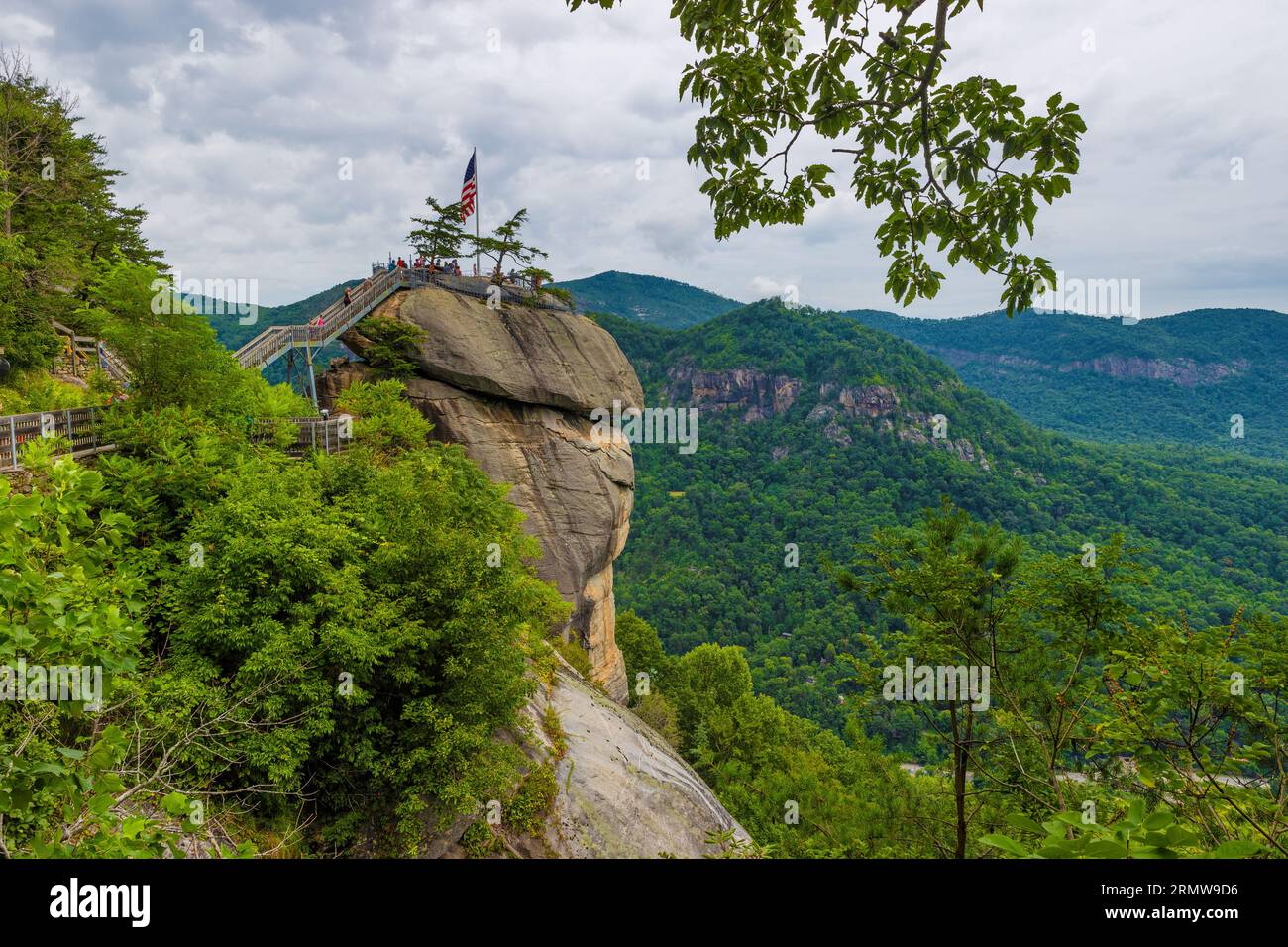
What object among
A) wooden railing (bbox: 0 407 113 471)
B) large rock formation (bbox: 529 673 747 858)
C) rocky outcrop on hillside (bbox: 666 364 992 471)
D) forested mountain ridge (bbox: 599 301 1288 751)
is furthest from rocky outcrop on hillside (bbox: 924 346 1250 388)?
wooden railing (bbox: 0 407 113 471)

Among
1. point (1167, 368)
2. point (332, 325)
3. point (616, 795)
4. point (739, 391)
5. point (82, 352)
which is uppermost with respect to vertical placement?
point (1167, 368)

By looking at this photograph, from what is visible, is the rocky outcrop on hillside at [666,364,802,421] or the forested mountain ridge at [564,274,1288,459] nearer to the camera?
the rocky outcrop on hillside at [666,364,802,421]

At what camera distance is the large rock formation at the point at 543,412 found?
830 inches

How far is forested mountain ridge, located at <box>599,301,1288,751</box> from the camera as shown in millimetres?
59656

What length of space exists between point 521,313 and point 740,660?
21.8 m

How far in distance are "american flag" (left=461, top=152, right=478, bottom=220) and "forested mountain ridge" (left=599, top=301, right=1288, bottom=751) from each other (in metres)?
32.8

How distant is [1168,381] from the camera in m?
162

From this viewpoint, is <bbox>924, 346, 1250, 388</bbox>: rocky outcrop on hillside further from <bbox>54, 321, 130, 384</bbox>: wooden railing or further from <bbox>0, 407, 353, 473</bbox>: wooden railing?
<bbox>54, 321, 130, 384</bbox>: wooden railing

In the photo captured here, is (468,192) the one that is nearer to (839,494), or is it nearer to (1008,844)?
(1008,844)

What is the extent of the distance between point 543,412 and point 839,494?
219 ft

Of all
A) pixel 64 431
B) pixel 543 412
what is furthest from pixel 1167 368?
pixel 64 431

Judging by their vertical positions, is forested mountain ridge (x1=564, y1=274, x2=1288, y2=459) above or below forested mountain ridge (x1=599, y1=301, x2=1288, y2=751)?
above
